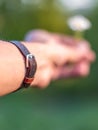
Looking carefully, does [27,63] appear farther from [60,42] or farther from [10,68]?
[60,42]

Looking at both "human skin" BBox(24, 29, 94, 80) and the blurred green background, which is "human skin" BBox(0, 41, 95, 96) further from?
the blurred green background

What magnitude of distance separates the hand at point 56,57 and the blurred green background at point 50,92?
1.07m

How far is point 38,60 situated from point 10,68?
318 millimetres

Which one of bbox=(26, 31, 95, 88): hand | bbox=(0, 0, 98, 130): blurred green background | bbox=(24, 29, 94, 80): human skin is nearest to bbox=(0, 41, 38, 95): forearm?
bbox=(26, 31, 95, 88): hand

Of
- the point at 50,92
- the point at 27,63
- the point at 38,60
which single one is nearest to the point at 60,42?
the point at 38,60

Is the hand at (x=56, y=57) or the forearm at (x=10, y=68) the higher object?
the forearm at (x=10, y=68)

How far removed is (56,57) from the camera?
251cm

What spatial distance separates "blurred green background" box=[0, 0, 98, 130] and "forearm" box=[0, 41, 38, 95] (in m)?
2.20

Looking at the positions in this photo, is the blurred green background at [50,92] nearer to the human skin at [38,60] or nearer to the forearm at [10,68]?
the human skin at [38,60]

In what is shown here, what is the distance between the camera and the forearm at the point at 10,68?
171 centimetres

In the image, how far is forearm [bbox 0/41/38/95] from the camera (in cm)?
171

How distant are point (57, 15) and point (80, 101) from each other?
240cm

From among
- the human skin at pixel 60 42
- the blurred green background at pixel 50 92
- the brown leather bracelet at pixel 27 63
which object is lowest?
the blurred green background at pixel 50 92

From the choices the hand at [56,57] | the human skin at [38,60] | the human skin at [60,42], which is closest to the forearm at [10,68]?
the human skin at [38,60]
